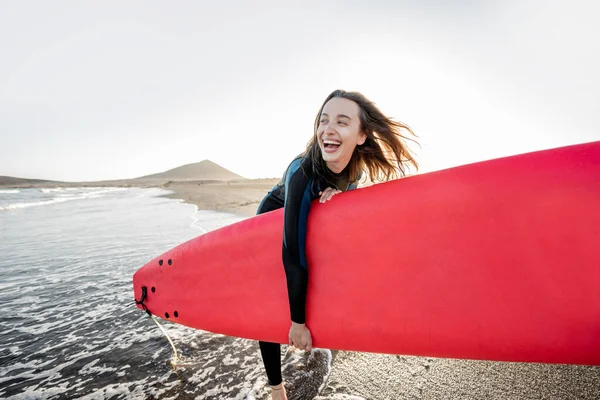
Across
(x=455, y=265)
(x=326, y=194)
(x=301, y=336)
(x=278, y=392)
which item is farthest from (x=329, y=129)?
(x=278, y=392)

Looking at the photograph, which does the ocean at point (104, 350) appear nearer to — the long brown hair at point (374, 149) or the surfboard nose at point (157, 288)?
the surfboard nose at point (157, 288)

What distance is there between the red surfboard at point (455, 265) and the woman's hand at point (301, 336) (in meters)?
0.06

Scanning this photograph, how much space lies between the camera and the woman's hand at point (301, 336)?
1631 millimetres

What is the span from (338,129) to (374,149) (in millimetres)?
336

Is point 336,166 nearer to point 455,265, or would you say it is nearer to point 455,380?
point 455,265

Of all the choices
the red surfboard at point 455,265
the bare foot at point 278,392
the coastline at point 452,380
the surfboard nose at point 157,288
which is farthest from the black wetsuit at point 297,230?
the surfboard nose at point 157,288

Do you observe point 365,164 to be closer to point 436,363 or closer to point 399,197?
point 399,197

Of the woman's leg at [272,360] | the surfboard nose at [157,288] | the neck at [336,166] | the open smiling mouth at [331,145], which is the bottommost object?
the woman's leg at [272,360]

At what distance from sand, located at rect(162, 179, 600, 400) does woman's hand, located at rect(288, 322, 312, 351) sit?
0.47 metres

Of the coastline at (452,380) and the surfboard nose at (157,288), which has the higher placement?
the surfboard nose at (157,288)

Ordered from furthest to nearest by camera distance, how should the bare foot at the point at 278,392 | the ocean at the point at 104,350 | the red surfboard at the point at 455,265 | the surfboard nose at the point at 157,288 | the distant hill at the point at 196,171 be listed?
the distant hill at the point at 196,171 → the surfboard nose at the point at 157,288 → the ocean at the point at 104,350 → the bare foot at the point at 278,392 → the red surfboard at the point at 455,265

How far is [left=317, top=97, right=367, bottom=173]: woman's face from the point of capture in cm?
162

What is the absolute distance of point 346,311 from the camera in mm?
1663

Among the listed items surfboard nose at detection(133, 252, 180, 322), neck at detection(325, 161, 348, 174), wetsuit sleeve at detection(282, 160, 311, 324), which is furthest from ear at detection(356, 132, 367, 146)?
surfboard nose at detection(133, 252, 180, 322)
